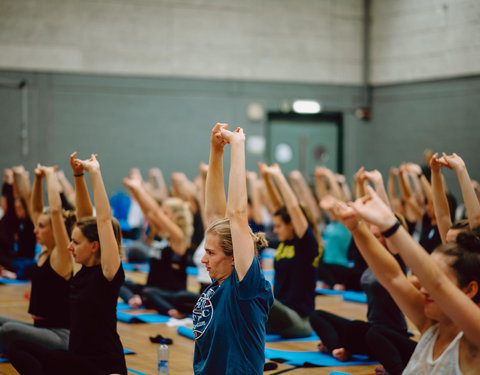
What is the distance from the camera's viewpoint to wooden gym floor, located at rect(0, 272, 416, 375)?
432 centimetres

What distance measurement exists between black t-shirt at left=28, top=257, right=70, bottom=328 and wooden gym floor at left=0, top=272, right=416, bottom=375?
1.42ft

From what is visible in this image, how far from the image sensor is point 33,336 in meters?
3.90

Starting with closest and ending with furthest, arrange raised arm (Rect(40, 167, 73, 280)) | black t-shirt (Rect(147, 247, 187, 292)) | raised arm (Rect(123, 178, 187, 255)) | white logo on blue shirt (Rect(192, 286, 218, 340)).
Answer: white logo on blue shirt (Rect(192, 286, 218, 340)) → raised arm (Rect(40, 167, 73, 280)) → raised arm (Rect(123, 178, 187, 255)) → black t-shirt (Rect(147, 247, 187, 292))

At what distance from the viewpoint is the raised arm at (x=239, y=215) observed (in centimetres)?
244

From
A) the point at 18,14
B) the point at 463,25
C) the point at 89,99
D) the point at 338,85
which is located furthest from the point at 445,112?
the point at 18,14

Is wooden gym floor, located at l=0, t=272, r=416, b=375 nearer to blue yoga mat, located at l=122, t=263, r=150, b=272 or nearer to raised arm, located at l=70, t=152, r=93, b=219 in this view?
raised arm, located at l=70, t=152, r=93, b=219

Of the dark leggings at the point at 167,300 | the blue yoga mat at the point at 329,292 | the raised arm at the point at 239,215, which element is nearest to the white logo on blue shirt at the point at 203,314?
the raised arm at the point at 239,215

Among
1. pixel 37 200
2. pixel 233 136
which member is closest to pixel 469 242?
pixel 233 136

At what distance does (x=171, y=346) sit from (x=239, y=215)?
2731 millimetres

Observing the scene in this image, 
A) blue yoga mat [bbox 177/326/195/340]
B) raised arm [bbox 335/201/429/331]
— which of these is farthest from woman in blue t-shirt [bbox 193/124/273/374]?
blue yoga mat [bbox 177/326/195/340]

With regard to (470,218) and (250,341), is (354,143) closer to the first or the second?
(470,218)

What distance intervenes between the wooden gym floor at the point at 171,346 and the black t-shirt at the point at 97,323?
3.06ft

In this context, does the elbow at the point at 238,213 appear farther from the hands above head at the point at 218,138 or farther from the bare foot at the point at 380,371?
the bare foot at the point at 380,371

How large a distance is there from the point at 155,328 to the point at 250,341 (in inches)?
126
